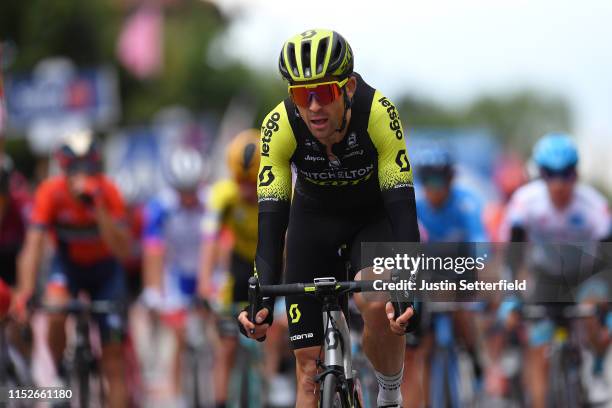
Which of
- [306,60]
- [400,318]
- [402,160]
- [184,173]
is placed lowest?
[400,318]

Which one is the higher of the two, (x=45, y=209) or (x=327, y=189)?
(x=45, y=209)

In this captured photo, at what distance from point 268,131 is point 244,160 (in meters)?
3.99

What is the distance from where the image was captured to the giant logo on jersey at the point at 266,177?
6.41m

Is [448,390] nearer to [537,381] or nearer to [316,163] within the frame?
[537,381]

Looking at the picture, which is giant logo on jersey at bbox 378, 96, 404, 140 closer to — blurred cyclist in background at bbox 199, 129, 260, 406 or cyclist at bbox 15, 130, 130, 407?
cyclist at bbox 15, 130, 130, 407

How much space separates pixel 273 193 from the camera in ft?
20.9

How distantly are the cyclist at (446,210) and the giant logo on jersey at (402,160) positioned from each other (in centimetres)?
377

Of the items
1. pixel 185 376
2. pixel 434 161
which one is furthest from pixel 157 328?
pixel 434 161

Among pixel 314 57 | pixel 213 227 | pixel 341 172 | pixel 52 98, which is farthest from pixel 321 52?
pixel 52 98

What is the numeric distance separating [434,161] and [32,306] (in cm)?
339

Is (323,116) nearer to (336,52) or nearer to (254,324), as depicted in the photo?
(336,52)

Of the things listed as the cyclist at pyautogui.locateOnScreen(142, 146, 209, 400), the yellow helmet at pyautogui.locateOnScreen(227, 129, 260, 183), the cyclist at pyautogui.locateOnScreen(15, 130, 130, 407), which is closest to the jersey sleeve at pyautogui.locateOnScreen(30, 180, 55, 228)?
the cyclist at pyautogui.locateOnScreen(15, 130, 130, 407)

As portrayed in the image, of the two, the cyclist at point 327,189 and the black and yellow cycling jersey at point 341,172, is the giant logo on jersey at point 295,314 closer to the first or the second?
the cyclist at point 327,189

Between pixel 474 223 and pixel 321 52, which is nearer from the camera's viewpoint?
pixel 321 52
